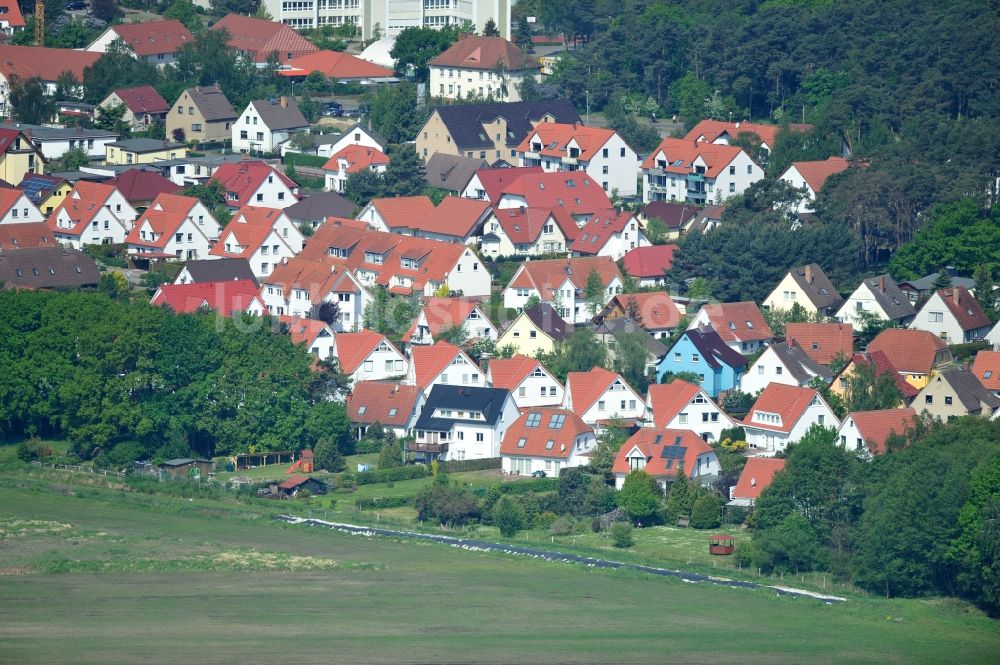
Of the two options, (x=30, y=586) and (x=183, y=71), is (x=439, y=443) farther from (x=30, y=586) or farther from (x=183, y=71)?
(x=183, y=71)

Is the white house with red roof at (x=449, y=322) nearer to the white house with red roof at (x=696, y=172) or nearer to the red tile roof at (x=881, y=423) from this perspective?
the red tile roof at (x=881, y=423)

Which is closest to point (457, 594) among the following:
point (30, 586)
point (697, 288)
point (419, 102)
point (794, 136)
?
point (30, 586)

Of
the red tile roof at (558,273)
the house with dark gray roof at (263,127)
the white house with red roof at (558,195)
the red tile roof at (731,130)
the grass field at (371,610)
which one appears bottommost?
the grass field at (371,610)

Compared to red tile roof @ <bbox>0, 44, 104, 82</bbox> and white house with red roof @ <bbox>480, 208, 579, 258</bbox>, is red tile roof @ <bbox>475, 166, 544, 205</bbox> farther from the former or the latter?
red tile roof @ <bbox>0, 44, 104, 82</bbox>

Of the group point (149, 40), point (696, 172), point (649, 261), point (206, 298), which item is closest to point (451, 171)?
point (696, 172)

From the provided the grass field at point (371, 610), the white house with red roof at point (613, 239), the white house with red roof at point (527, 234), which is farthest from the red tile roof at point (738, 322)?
the grass field at point (371, 610)

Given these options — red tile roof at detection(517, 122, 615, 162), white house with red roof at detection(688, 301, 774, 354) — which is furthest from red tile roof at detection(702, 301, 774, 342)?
red tile roof at detection(517, 122, 615, 162)
